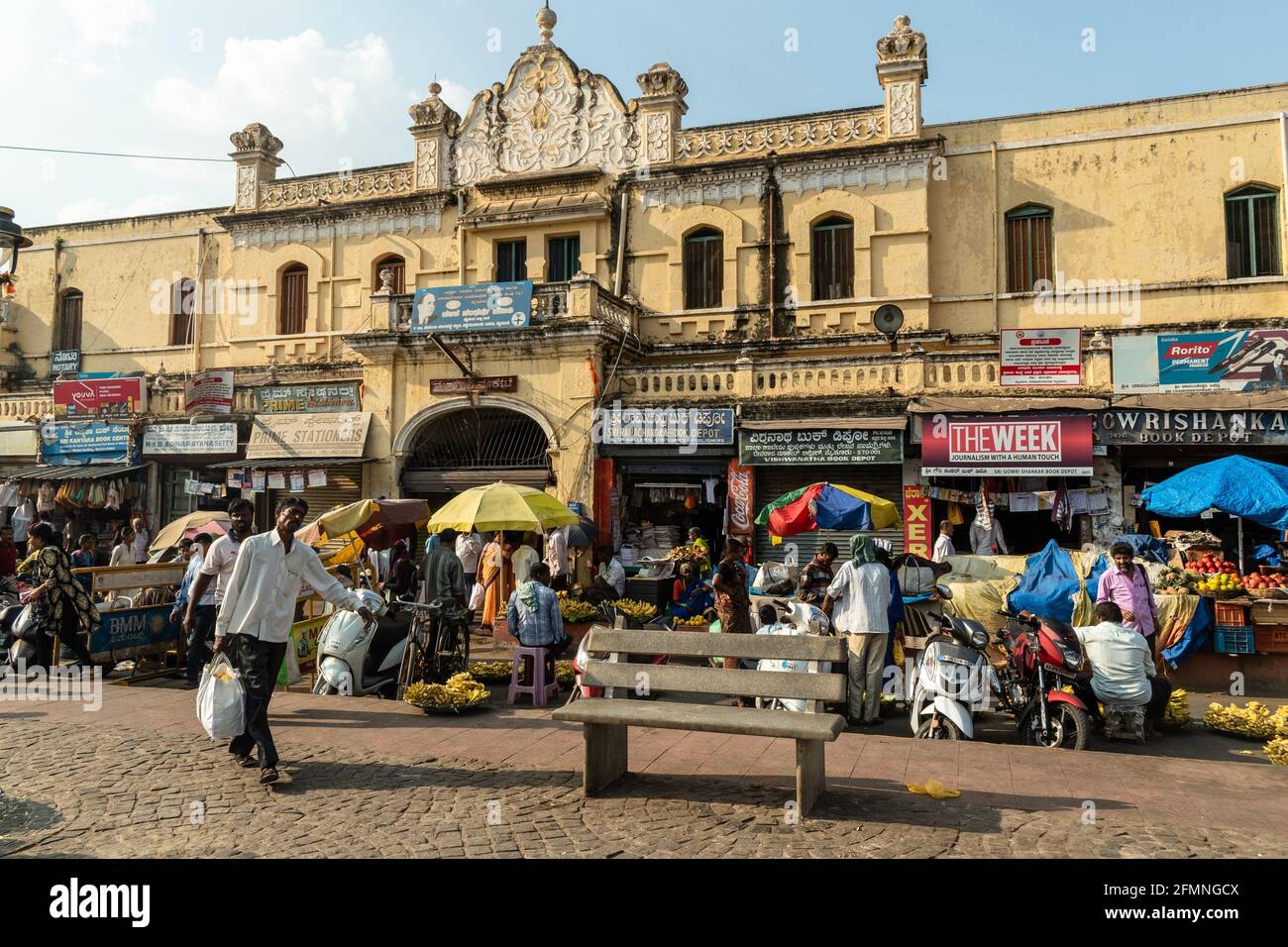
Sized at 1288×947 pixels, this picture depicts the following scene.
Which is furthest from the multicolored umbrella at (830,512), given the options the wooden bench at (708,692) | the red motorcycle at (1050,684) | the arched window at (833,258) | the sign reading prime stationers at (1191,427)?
the arched window at (833,258)

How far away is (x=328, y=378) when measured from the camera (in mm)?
20031

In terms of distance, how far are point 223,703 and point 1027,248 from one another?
1699cm

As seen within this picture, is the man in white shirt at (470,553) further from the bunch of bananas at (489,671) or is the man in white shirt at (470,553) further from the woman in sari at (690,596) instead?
the bunch of bananas at (489,671)

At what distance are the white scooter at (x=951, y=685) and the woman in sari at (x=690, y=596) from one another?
420 centimetres

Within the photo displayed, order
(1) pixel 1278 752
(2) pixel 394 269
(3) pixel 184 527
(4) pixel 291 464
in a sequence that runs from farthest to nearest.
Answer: (2) pixel 394 269
(4) pixel 291 464
(3) pixel 184 527
(1) pixel 1278 752

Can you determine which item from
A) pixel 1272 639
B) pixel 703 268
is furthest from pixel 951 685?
pixel 703 268

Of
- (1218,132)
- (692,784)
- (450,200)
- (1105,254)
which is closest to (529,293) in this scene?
(450,200)

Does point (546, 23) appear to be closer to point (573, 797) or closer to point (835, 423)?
point (835, 423)

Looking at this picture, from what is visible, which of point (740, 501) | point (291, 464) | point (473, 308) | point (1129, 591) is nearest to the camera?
point (1129, 591)

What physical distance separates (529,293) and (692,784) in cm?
1251

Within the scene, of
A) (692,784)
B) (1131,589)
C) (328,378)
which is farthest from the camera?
(328,378)

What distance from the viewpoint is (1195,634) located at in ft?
33.0

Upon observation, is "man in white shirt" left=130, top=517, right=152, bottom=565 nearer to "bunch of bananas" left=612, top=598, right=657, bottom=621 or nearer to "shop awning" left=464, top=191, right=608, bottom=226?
"shop awning" left=464, top=191, right=608, bottom=226

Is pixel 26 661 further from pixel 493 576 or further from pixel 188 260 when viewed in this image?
pixel 188 260
